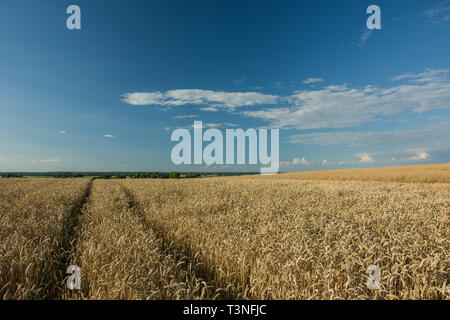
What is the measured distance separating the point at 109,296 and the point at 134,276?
358 mm
